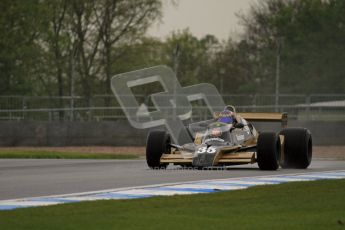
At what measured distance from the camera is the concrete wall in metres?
33.8

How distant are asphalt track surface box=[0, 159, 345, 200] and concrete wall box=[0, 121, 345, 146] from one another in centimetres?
1091

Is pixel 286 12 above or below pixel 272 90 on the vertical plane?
above

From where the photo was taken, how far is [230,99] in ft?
116

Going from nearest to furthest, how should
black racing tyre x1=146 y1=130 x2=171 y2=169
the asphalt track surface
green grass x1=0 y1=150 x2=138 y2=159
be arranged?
the asphalt track surface
black racing tyre x1=146 y1=130 x2=171 y2=169
green grass x1=0 y1=150 x2=138 y2=159

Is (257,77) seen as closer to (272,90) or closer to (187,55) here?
(272,90)

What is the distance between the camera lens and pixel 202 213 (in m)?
11.8

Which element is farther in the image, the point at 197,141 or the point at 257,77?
the point at 257,77

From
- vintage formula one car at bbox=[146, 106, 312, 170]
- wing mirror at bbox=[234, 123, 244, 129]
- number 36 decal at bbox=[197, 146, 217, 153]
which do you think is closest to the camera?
vintage formula one car at bbox=[146, 106, 312, 170]

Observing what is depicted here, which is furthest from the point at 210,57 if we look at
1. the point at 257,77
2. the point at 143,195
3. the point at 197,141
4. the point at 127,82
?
the point at 143,195

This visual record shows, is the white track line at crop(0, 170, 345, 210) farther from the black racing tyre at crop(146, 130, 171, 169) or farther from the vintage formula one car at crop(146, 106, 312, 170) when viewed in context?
the black racing tyre at crop(146, 130, 171, 169)

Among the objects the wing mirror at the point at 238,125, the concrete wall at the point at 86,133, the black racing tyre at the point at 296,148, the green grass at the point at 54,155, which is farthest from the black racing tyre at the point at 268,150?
the concrete wall at the point at 86,133

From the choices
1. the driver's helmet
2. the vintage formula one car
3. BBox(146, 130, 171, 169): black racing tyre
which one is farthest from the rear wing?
BBox(146, 130, 171, 169): black racing tyre

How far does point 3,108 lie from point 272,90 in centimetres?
1526

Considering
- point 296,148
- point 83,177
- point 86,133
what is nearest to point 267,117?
point 296,148
